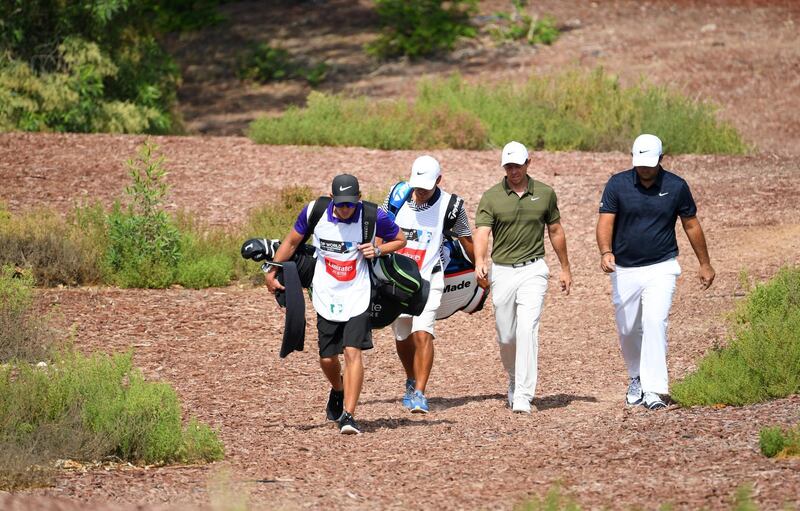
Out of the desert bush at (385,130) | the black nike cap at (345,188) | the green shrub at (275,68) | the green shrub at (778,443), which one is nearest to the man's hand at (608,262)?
the black nike cap at (345,188)

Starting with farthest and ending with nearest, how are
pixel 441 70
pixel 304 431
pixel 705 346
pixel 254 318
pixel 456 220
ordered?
pixel 441 70 → pixel 254 318 → pixel 705 346 → pixel 456 220 → pixel 304 431

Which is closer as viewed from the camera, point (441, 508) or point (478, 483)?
point (441, 508)

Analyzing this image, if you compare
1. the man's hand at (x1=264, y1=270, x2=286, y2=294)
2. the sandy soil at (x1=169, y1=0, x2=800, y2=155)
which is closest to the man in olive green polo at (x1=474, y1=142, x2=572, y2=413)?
the man's hand at (x1=264, y1=270, x2=286, y2=294)

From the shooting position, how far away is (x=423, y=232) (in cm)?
970

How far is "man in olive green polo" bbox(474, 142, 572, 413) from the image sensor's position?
31.2ft

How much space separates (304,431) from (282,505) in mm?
2264

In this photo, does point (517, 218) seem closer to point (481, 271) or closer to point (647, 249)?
point (481, 271)

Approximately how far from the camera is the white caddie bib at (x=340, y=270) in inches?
349

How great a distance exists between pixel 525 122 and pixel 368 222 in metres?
10.2

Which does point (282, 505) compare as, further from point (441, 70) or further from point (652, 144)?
point (441, 70)

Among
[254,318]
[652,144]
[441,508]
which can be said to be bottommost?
[254,318]

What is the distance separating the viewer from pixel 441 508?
22.7 ft

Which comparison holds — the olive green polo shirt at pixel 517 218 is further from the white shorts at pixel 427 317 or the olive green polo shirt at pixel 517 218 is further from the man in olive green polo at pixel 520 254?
the white shorts at pixel 427 317

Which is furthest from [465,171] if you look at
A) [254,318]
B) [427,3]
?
[427,3]
